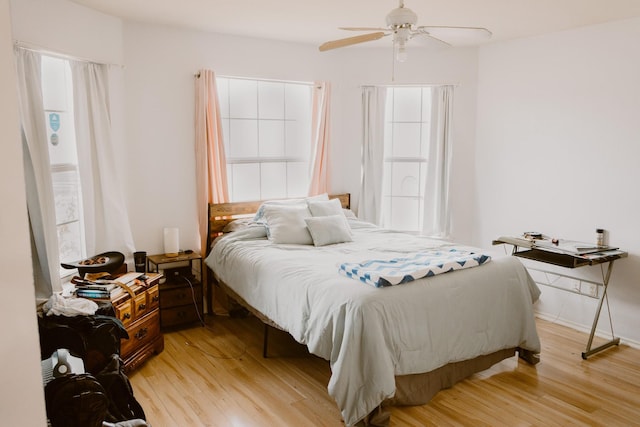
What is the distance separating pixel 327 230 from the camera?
4070 millimetres

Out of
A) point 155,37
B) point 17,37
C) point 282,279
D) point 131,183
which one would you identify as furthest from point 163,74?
point 282,279

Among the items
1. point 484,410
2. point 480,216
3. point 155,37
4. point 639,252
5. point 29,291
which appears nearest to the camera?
point 29,291

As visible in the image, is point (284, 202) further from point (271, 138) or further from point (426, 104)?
point (426, 104)

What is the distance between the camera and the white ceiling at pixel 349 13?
10.9 ft

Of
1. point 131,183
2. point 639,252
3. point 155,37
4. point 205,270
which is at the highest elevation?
point 155,37

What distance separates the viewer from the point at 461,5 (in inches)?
132

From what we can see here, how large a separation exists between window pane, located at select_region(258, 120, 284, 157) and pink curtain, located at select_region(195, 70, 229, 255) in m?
0.48

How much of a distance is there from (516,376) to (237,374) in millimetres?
1876

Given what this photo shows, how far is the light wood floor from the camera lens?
2779 millimetres

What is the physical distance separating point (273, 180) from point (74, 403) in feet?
10.5

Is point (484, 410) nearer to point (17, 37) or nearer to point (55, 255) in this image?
point (55, 255)

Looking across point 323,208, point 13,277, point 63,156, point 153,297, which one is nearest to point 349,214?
point 323,208

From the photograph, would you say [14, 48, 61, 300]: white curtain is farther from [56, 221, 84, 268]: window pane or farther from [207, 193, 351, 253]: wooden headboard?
[207, 193, 351, 253]: wooden headboard

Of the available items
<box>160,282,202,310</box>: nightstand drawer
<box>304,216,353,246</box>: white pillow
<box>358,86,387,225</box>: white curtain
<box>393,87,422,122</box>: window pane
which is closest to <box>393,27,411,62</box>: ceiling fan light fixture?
<box>304,216,353,246</box>: white pillow
